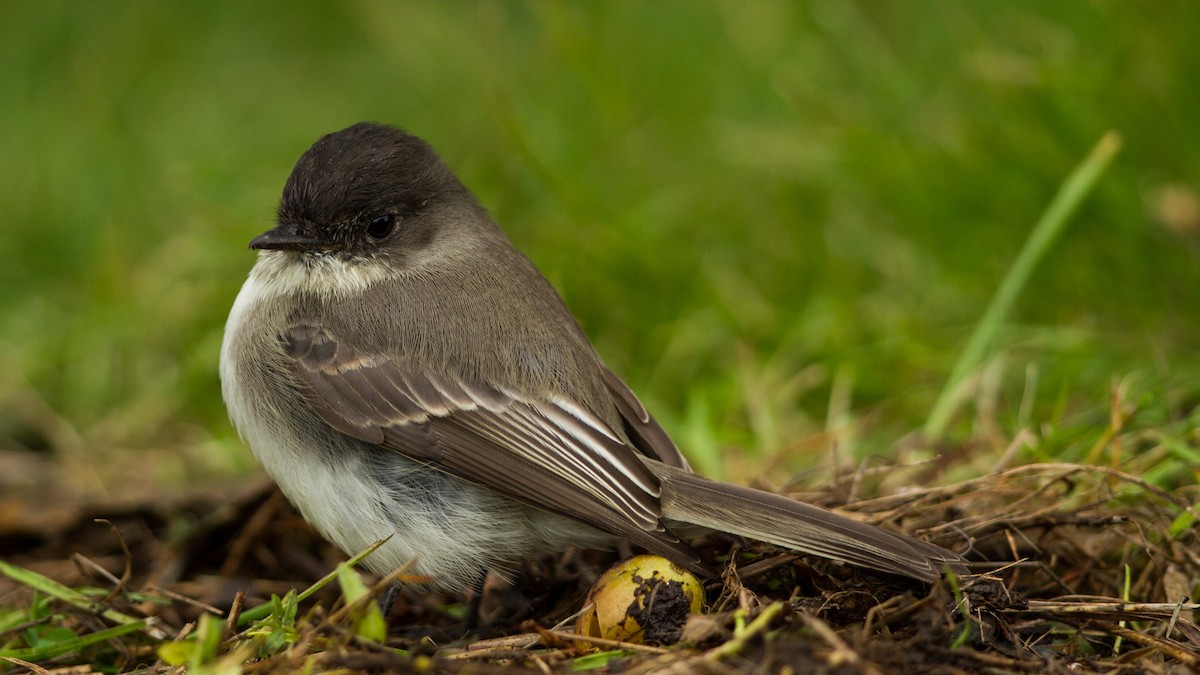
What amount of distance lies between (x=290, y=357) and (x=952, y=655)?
2297 millimetres

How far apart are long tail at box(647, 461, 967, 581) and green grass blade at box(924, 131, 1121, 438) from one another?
1408 mm

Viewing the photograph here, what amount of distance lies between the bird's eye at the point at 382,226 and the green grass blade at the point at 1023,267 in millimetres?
2233

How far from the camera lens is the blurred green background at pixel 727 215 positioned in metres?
5.44

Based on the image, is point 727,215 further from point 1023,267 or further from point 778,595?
point 778,595

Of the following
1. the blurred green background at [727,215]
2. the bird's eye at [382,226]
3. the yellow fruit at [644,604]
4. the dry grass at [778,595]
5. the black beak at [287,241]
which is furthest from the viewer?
the blurred green background at [727,215]

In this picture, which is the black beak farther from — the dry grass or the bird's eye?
the dry grass

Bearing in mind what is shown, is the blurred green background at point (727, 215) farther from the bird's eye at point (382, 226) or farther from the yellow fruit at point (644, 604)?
the bird's eye at point (382, 226)

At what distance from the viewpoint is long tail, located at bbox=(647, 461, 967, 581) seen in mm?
3350

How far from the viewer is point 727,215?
277 inches

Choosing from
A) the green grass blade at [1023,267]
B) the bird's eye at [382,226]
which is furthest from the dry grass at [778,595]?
the bird's eye at [382,226]

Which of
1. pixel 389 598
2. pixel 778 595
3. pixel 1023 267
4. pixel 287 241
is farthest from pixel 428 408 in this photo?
pixel 1023 267

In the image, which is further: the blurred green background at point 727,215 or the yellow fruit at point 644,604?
the blurred green background at point 727,215

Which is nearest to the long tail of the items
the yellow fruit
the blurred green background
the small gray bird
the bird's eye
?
the small gray bird

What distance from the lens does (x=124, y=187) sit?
7.66 metres
